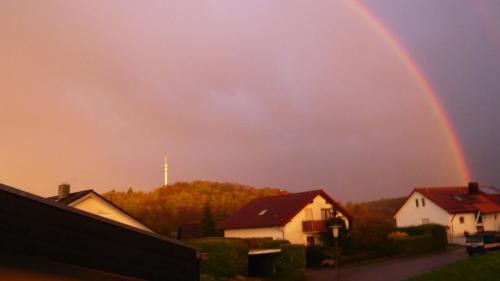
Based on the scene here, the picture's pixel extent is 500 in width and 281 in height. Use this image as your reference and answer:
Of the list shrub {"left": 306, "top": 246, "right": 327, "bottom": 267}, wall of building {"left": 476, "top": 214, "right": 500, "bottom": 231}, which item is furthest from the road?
wall of building {"left": 476, "top": 214, "right": 500, "bottom": 231}

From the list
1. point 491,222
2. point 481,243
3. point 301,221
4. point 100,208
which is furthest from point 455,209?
point 100,208

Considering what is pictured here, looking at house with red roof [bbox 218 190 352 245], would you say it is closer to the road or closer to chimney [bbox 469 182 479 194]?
the road

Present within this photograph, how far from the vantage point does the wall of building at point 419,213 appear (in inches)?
1903

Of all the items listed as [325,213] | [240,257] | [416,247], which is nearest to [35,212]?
[240,257]

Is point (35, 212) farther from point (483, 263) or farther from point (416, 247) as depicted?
point (416, 247)

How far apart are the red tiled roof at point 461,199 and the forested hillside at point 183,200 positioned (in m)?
29.8

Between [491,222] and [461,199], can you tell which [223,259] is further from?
[491,222]

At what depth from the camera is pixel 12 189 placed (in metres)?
5.29

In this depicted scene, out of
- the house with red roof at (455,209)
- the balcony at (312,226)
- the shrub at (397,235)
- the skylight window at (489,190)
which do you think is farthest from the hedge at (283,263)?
the skylight window at (489,190)

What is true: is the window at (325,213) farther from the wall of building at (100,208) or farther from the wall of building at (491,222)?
the wall of building at (491,222)

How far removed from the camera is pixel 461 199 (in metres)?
51.6

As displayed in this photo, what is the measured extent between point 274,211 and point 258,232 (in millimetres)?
2484

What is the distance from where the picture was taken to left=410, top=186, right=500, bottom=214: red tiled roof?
48.8 m

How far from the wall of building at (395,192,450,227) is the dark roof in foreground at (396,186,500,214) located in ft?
2.20
